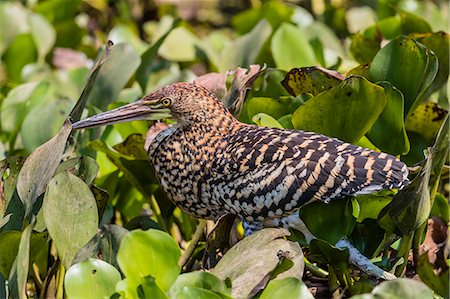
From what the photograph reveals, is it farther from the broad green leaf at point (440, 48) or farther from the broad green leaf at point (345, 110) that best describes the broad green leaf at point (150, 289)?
the broad green leaf at point (440, 48)

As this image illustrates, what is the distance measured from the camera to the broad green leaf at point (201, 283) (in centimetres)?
227

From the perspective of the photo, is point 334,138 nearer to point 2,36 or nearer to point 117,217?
point 117,217

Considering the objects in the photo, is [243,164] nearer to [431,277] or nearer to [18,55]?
[431,277]

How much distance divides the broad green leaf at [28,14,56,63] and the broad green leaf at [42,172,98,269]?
2.46 m

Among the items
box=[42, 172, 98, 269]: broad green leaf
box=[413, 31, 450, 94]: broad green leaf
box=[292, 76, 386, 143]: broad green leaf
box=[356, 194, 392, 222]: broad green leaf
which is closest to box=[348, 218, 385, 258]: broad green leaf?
box=[356, 194, 392, 222]: broad green leaf

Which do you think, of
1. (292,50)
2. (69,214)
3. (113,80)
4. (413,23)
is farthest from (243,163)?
(413,23)

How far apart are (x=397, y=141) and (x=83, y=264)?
46.3 inches

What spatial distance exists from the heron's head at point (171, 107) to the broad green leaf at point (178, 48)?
169 centimetres

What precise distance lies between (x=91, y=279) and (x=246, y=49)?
1.97 m

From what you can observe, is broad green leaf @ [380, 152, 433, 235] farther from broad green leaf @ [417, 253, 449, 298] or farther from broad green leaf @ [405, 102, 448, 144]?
broad green leaf @ [405, 102, 448, 144]

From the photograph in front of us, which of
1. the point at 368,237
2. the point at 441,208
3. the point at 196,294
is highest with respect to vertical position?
the point at 196,294

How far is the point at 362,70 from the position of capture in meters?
3.34

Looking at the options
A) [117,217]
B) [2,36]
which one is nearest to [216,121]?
[117,217]

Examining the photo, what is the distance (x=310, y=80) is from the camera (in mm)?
3217
